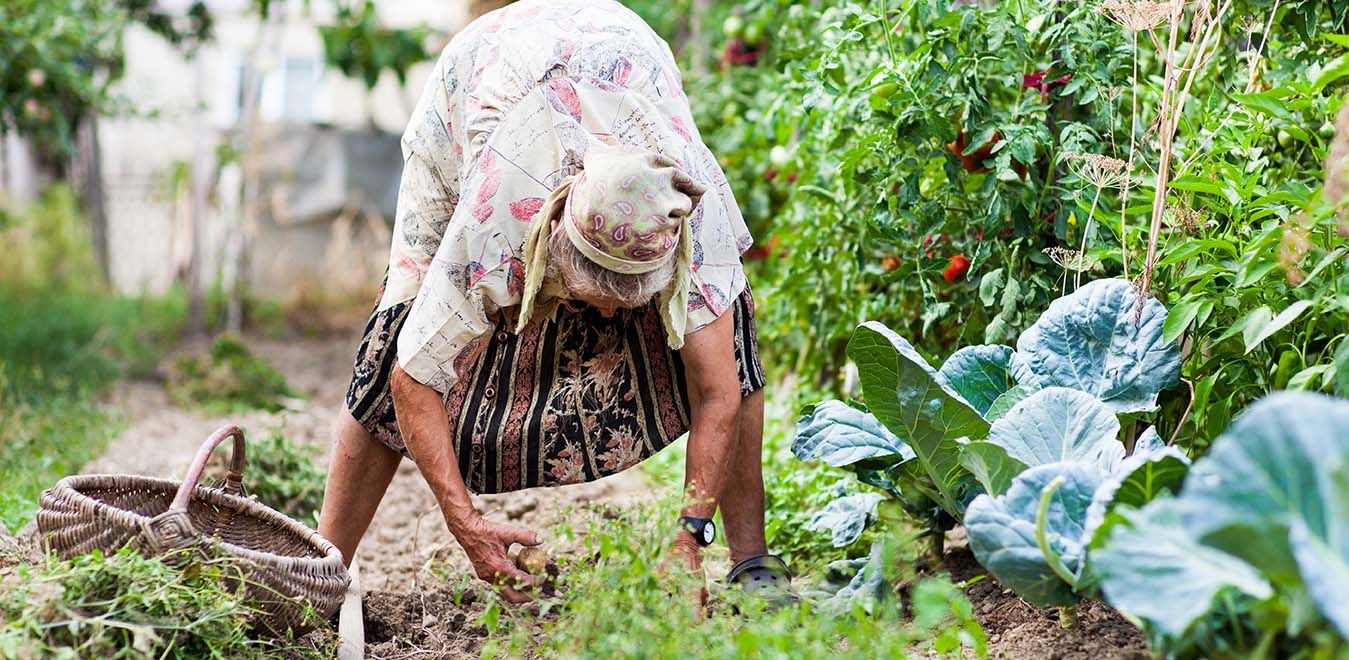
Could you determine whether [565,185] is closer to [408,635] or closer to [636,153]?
[636,153]

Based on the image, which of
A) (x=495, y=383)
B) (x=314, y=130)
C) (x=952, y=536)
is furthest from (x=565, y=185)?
(x=314, y=130)

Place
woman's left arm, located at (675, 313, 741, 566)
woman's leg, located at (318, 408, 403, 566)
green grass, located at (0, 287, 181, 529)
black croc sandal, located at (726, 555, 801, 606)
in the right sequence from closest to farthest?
woman's left arm, located at (675, 313, 741, 566)
black croc sandal, located at (726, 555, 801, 606)
woman's leg, located at (318, 408, 403, 566)
green grass, located at (0, 287, 181, 529)

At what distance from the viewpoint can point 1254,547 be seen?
1.55 m

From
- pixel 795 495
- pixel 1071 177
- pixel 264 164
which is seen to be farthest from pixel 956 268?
pixel 264 164

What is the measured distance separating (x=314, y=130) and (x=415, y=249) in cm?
744

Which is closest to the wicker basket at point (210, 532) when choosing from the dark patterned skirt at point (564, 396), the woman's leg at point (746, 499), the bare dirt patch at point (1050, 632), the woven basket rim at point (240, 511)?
the woven basket rim at point (240, 511)

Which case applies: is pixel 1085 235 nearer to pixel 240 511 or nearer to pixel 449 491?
pixel 449 491

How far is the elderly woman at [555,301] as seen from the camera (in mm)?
2307

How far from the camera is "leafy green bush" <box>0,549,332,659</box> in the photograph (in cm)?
205

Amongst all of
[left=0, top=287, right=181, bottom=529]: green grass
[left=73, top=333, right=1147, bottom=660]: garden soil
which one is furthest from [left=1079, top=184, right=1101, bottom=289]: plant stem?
[left=0, top=287, right=181, bottom=529]: green grass

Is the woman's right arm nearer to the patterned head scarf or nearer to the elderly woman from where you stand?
the elderly woman

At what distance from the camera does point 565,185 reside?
2301 mm

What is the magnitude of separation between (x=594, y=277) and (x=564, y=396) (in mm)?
552

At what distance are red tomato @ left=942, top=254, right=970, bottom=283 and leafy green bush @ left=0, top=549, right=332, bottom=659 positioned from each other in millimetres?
1768
